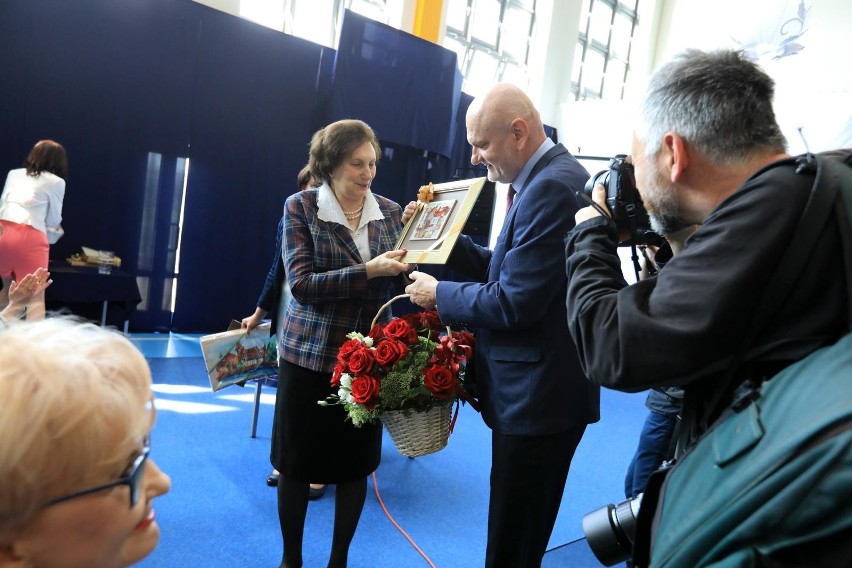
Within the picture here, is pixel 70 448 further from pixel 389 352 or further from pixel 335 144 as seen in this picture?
pixel 335 144

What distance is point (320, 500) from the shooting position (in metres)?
2.61

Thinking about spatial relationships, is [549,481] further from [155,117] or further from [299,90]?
[299,90]

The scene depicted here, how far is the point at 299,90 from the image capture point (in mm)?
6348

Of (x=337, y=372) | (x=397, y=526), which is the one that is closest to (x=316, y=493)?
(x=397, y=526)

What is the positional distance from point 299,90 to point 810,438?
643cm

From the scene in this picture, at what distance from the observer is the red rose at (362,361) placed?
1.52 meters

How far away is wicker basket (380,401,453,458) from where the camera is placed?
1560 mm

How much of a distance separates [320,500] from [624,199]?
6.87 ft

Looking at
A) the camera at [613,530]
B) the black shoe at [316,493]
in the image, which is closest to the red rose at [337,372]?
the camera at [613,530]

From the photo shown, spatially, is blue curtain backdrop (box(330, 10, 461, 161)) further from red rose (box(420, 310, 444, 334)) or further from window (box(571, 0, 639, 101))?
red rose (box(420, 310, 444, 334))

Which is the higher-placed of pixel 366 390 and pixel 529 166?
pixel 529 166

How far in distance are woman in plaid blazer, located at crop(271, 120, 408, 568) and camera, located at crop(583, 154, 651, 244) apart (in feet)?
2.82

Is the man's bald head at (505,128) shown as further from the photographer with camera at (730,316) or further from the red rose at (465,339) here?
the photographer with camera at (730,316)

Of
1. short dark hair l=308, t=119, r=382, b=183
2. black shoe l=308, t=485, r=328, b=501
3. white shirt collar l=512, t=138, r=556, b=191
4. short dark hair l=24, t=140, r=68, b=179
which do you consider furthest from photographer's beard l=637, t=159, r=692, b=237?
short dark hair l=24, t=140, r=68, b=179
